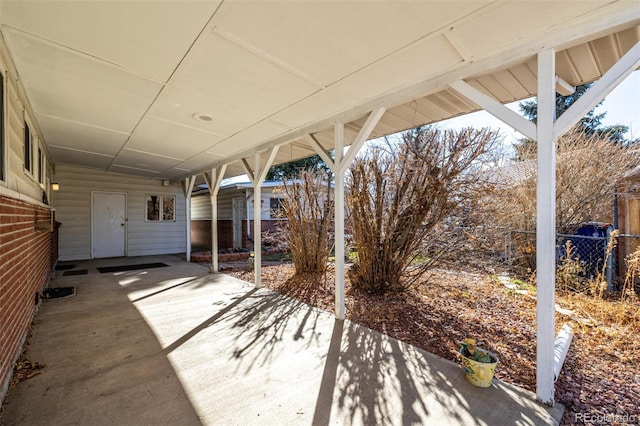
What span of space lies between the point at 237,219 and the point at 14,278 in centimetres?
Result: 801

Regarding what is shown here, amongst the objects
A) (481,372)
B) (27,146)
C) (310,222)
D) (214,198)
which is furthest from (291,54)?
(214,198)

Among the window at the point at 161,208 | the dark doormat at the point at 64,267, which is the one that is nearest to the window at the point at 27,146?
the dark doormat at the point at 64,267

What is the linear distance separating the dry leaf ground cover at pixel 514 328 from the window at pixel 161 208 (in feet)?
20.7

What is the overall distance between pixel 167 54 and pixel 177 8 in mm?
625

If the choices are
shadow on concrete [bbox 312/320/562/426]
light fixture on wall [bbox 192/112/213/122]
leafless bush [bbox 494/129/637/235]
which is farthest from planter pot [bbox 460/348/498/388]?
light fixture on wall [bbox 192/112/213/122]

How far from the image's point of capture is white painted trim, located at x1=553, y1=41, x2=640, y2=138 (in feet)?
5.78

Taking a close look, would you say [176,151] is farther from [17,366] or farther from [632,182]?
[632,182]

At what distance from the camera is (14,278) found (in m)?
2.41

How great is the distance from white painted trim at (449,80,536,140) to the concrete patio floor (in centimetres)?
196

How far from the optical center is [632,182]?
483cm

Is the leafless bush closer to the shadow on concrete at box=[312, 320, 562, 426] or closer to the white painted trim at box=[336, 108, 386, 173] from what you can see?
the white painted trim at box=[336, 108, 386, 173]

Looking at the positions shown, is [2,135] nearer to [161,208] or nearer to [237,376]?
[237,376]

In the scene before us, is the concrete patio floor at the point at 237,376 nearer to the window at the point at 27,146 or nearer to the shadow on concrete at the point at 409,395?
the shadow on concrete at the point at 409,395

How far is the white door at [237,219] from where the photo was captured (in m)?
10.3
